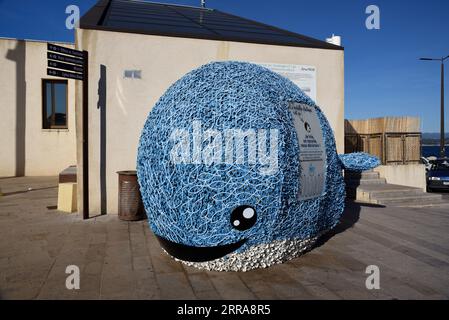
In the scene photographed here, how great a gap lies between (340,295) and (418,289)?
2.93 feet

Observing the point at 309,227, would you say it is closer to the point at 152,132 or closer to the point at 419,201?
the point at 152,132

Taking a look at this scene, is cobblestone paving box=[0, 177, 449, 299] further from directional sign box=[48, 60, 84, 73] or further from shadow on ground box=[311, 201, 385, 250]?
directional sign box=[48, 60, 84, 73]

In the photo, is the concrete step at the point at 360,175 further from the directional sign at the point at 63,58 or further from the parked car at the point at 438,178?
the directional sign at the point at 63,58

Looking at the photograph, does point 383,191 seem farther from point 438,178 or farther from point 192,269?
point 192,269

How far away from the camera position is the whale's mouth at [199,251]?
3939mm

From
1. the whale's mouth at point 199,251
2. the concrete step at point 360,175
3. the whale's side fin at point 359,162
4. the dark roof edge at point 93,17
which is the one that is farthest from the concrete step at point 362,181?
the dark roof edge at point 93,17

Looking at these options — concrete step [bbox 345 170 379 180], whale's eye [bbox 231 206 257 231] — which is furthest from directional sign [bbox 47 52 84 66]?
concrete step [bbox 345 170 379 180]

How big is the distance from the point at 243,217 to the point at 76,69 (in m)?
4.83

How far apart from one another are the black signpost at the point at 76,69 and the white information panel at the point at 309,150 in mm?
4434

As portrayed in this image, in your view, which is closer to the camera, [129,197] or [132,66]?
[129,197]

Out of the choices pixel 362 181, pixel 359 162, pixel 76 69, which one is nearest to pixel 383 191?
pixel 362 181

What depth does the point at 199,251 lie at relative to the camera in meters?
4.03

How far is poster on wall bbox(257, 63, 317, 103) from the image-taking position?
8672 mm

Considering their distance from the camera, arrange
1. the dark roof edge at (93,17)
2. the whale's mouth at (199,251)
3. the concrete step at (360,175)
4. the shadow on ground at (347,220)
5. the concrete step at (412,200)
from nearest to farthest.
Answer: the whale's mouth at (199,251) < the shadow on ground at (347,220) < the dark roof edge at (93,17) < the concrete step at (412,200) < the concrete step at (360,175)
